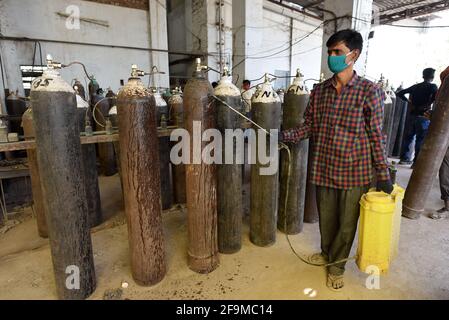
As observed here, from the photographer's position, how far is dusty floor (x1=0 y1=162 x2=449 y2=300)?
1909 mm

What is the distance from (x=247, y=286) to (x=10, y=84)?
6826mm

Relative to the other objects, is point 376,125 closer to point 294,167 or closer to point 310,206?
point 294,167

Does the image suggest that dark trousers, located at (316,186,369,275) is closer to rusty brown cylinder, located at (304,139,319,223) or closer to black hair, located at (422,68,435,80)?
rusty brown cylinder, located at (304,139,319,223)

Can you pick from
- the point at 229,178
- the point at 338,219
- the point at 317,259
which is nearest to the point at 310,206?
the point at 317,259

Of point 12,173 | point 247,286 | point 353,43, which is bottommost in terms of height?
point 247,286

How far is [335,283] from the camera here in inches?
76.4

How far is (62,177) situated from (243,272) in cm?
146

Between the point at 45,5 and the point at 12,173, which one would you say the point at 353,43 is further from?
the point at 45,5

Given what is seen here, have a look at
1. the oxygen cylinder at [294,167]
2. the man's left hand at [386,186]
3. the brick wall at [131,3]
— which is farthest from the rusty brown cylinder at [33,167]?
the brick wall at [131,3]

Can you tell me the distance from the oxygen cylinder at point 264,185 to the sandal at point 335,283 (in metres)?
0.64

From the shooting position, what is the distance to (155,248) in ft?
6.39

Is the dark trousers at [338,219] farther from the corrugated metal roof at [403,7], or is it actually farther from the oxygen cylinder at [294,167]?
the corrugated metal roof at [403,7]

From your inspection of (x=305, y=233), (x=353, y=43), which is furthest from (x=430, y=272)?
(x=353, y=43)

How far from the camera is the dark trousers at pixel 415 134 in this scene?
474 centimetres
